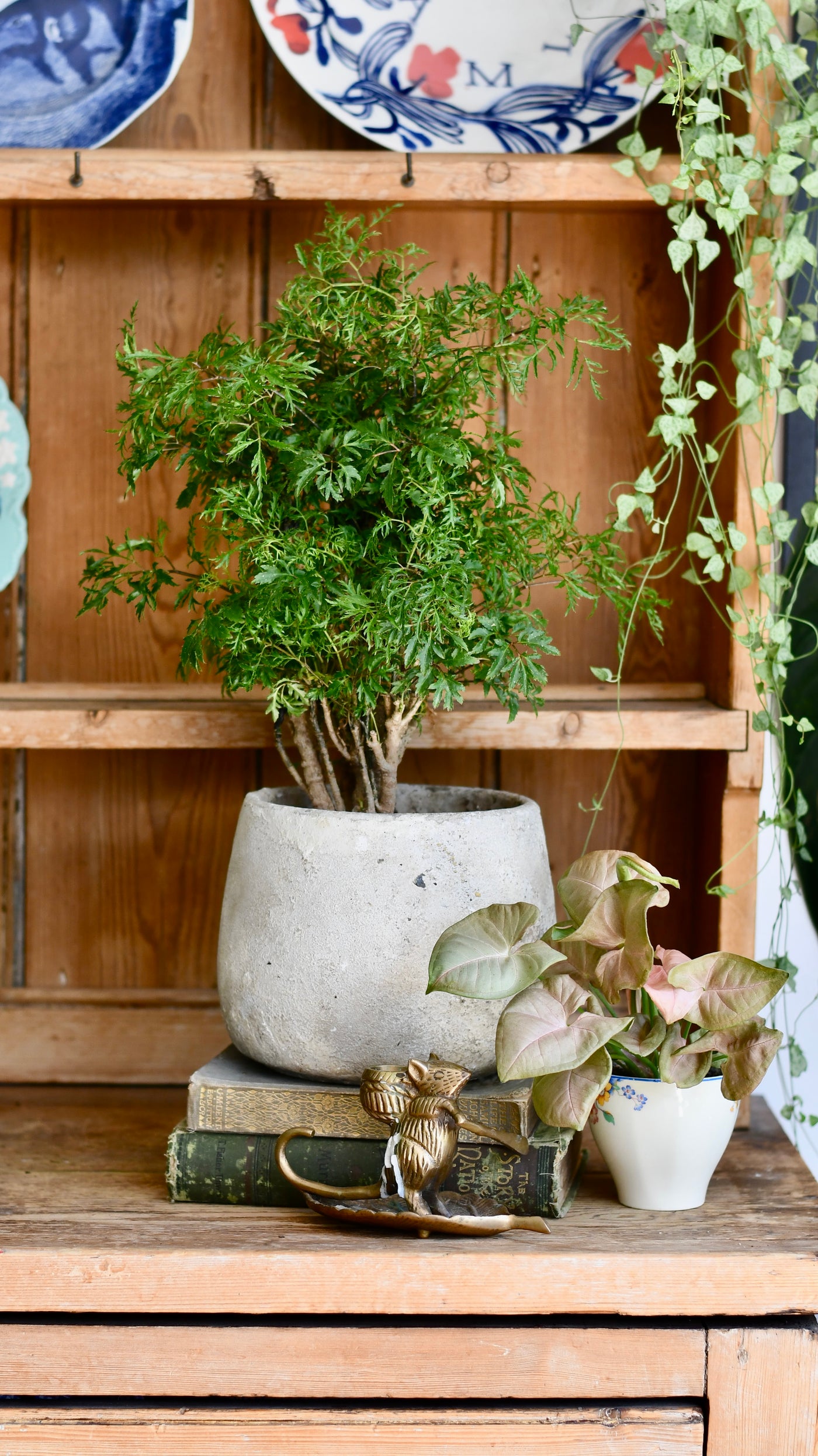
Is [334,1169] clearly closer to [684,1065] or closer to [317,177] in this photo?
[684,1065]

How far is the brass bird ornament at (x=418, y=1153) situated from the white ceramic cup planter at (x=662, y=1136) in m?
0.09

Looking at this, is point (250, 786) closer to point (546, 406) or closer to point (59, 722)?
point (59, 722)

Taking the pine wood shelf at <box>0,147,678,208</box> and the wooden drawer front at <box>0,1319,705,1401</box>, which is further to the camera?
the pine wood shelf at <box>0,147,678,208</box>

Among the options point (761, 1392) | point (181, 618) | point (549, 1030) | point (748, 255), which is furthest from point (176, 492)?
point (761, 1392)

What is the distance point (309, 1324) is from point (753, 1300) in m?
0.29

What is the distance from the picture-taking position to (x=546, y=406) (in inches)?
47.6

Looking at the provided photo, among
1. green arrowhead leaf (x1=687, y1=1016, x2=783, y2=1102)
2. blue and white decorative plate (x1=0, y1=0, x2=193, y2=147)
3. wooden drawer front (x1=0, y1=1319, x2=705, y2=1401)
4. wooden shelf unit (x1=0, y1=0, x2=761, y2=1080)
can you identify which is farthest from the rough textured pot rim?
blue and white decorative plate (x1=0, y1=0, x2=193, y2=147)

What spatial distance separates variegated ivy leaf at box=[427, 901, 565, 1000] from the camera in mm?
802

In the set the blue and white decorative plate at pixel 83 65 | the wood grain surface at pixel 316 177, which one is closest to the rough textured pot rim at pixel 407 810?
the wood grain surface at pixel 316 177

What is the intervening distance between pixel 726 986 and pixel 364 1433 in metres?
0.37

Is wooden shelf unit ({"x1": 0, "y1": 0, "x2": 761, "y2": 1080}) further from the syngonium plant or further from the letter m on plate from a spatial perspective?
the syngonium plant

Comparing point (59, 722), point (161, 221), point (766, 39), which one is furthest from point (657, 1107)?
point (161, 221)

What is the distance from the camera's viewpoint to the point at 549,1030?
80cm

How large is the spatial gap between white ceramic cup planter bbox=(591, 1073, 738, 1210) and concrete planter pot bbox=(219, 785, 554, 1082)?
99 millimetres
